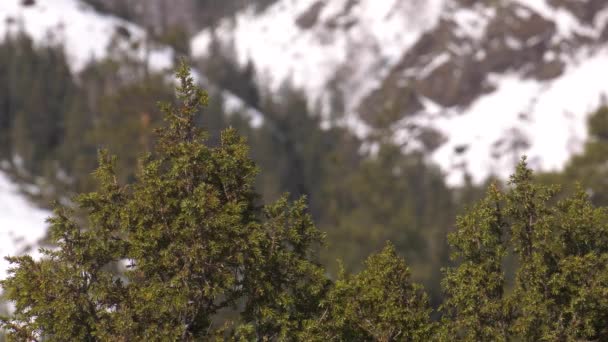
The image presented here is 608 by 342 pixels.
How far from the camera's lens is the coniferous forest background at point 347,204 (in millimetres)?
18984

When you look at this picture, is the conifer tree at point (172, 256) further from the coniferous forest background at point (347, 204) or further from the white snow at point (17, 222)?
the white snow at point (17, 222)

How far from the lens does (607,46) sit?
168000 mm

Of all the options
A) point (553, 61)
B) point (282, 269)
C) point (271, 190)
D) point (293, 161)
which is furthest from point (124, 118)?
point (553, 61)

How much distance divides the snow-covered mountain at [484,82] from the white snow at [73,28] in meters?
49.5

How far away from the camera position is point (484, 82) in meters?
174

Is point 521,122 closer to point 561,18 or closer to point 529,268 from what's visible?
point 561,18

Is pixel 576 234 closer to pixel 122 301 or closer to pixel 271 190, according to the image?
pixel 122 301

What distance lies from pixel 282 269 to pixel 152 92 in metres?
94.4

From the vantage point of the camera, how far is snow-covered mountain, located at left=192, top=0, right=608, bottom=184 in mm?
152625

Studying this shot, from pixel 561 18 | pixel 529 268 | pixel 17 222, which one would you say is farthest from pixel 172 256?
pixel 561 18

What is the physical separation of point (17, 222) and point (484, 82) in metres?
129

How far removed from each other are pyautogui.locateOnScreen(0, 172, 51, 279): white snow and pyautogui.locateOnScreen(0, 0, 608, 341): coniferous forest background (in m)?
2.47

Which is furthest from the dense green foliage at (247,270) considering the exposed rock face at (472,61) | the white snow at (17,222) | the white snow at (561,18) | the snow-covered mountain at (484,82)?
the white snow at (561,18)

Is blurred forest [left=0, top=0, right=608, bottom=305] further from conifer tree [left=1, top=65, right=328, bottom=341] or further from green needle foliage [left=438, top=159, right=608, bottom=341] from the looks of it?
conifer tree [left=1, top=65, right=328, bottom=341]
